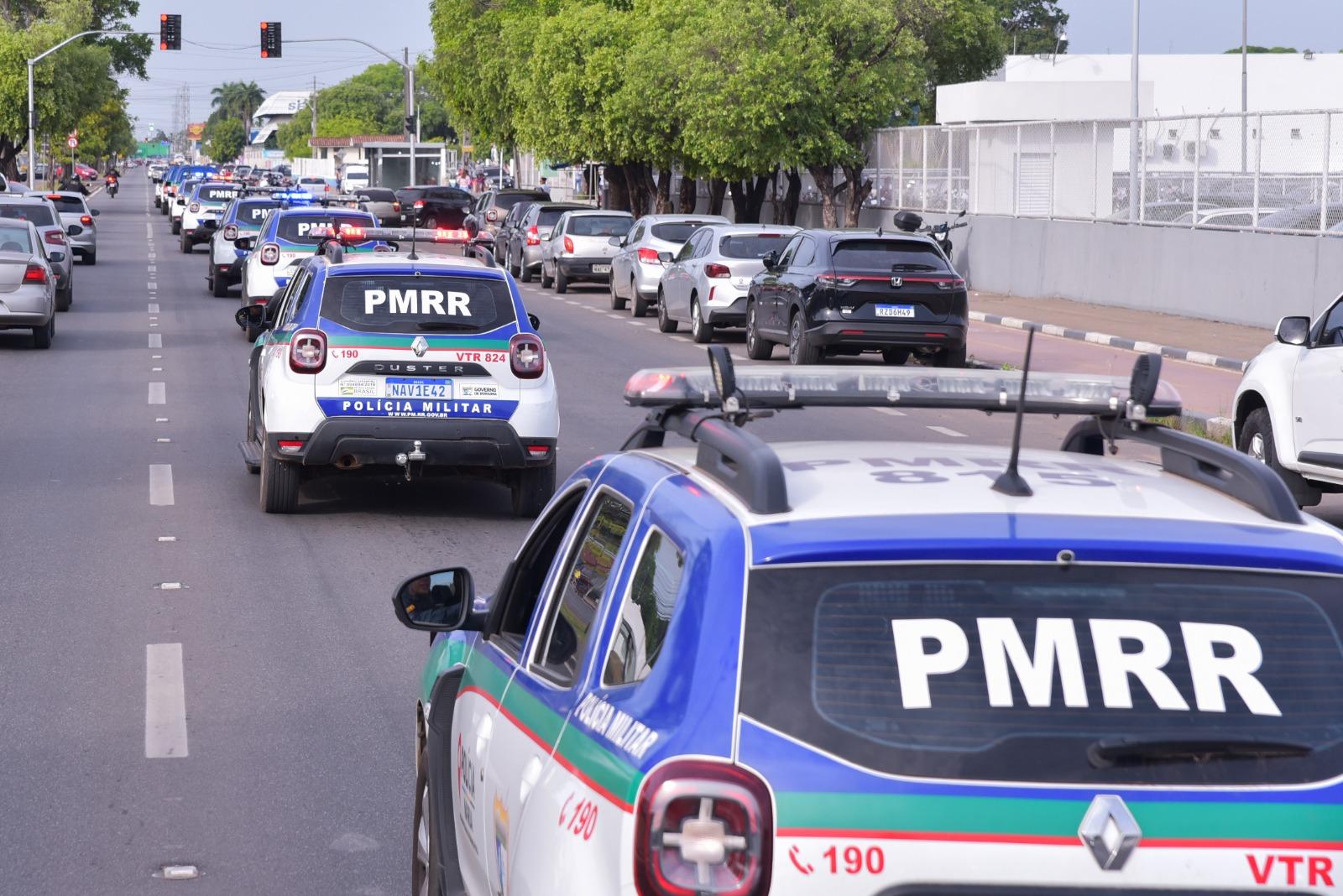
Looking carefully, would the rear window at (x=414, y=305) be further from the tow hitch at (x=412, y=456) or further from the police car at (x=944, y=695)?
the police car at (x=944, y=695)

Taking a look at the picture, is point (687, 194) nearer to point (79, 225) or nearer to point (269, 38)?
point (269, 38)

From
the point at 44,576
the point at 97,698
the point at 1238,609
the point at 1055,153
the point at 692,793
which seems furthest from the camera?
the point at 1055,153

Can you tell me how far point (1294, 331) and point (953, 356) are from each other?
10.1 meters

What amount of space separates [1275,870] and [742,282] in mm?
23483

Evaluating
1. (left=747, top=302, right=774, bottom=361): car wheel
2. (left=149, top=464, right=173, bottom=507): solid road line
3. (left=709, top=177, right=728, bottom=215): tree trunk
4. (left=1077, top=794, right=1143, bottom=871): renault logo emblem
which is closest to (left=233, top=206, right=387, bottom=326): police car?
(left=747, top=302, right=774, bottom=361): car wheel

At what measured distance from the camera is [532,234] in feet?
135

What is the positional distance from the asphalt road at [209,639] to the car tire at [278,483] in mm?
126

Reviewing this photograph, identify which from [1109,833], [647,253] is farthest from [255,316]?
[647,253]

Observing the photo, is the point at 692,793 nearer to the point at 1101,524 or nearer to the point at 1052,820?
the point at 1052,820

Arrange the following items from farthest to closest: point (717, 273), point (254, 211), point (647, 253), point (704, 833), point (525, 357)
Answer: point (254, 211) < point (647, 253) < point (717, 273) < point (525, 357) < point (704, 833)

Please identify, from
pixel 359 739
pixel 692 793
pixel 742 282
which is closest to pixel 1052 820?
pixel 692 793

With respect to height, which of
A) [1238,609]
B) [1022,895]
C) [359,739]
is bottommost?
[359,739]

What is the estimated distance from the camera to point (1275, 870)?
2.86 metres

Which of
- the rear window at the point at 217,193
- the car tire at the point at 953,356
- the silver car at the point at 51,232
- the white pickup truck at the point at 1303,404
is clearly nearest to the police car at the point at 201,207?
the rear window at the point at 217,193
